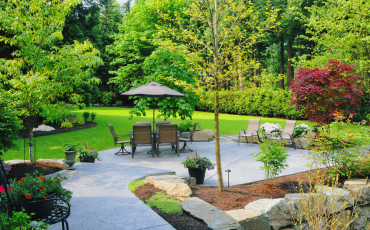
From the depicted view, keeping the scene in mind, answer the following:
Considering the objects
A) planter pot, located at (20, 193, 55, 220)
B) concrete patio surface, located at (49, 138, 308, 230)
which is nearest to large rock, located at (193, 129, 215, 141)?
concrete patio surface, located at (49, 138, 308, 230)

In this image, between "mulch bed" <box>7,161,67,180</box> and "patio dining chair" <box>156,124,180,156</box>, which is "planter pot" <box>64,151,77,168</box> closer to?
"mulch bed" <box>7,161,67,180</box>

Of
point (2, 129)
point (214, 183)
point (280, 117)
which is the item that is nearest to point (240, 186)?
point (214, 183)

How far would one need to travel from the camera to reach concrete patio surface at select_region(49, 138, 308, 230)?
3.31 metres

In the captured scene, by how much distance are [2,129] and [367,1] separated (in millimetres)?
12209

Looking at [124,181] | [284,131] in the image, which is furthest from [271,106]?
[124,181]

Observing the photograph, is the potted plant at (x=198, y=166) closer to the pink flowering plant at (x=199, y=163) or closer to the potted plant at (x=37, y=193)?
the pink flowering plant at (x=199, y=163)

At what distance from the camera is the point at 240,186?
541 centimetres

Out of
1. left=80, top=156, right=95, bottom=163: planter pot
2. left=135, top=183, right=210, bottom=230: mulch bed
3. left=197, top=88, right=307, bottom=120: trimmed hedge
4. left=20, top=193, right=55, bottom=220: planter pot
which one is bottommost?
left=135, top=183, right=210, bottom=230: mulch bed

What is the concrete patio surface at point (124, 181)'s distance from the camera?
Answer: 331cm

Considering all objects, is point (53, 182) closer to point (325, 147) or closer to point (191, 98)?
point (325, 147)

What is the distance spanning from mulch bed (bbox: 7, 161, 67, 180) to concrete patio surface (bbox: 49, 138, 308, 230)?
351 mm

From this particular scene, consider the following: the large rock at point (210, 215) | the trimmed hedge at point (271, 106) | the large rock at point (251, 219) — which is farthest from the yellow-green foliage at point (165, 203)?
the trimmed hedge at point (271, 106)

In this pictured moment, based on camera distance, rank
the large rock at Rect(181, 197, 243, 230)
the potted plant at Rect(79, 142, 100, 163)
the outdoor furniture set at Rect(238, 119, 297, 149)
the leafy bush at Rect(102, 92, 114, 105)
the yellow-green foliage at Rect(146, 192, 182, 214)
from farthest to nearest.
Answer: the leafy bush at Rect(102, 92, 114, 105) → the outdoor furniture set at Rect(238, 119, 297, 149) → the potted plant at Rect(79, 142, 100, 163) → the yellow-green foliage at Rect(146, 192, 182, 214) → the large rock at Rect(181, 197, 243, 230)

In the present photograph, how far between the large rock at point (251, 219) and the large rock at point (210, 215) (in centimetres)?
24
